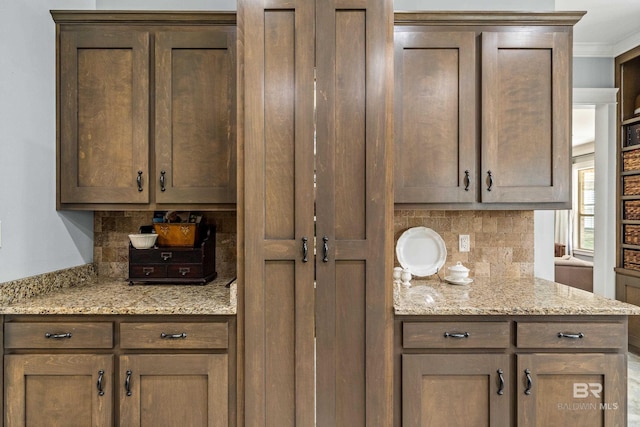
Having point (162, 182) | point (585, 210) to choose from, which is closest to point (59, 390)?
point (162, 182)

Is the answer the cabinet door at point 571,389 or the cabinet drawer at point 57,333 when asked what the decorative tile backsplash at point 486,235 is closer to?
the cabinet door at point 571,389

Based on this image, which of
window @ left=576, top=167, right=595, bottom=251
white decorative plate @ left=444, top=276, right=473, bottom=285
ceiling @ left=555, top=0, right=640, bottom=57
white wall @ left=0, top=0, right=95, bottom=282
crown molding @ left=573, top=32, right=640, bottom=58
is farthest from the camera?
window @ left=576, top=167, right=595, bottom=251

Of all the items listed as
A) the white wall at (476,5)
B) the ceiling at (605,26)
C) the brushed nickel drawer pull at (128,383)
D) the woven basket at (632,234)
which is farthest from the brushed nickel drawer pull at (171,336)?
the woven basket at (632,234)

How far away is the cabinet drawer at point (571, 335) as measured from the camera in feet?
5.51

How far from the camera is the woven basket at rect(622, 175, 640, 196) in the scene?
11.2 feet

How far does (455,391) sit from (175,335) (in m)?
1.34

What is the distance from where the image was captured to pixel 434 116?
2018 millimetres

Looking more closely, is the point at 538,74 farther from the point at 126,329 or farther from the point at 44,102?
the point at 44,102

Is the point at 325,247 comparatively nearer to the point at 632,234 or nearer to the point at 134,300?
the point at 134,300

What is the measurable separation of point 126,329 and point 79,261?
0.84 m

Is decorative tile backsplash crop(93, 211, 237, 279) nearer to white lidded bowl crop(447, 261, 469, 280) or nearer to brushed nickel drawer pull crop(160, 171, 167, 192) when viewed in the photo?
brushed nickel drawer pull crop(160, 171, 167, 192)

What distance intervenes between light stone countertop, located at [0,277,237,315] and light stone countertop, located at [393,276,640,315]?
890 mm

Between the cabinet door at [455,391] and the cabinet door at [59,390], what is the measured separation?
1413 millimetres

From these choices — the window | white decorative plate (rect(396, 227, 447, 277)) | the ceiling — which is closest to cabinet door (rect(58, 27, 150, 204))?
white decorative plate (rect(396, 227, 447, 277))
